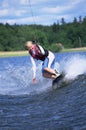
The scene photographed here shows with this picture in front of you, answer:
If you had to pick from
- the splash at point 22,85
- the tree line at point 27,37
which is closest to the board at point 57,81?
the splash at point 22,85

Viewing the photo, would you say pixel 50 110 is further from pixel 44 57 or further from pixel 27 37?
pixel 27 37

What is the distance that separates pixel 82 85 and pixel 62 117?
13.0 ft

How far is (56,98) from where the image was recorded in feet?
37.4

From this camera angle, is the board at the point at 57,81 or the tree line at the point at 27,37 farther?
the tree line at the point at 27,37

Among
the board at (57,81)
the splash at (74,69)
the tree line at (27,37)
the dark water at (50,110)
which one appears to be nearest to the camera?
the dark water at (50,110)

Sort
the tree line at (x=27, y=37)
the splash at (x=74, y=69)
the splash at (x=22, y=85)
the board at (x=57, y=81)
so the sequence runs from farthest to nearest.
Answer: the tree line at (x=27, y=37), the splash at (x=22, y=85), the splash at (x=74, y=69), the board at (x=57, y=81)

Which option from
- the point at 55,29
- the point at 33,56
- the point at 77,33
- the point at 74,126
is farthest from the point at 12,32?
the point at 74,126

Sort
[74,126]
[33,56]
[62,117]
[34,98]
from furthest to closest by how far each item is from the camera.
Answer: [33,56] → [34,98] → [62,117] → [74,126]

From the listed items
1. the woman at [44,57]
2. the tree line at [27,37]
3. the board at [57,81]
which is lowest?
the tree line at [27,37]

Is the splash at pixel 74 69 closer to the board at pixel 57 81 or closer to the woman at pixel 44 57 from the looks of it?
the board at pixel 57 81

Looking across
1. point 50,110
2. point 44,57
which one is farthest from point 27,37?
point 50,110

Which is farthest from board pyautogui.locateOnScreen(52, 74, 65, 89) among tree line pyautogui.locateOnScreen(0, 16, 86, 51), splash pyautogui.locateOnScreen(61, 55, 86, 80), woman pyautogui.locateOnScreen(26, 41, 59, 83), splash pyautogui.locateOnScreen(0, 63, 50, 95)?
tree line pyautogui.locateOnScreen(0, 16, 86, 51)

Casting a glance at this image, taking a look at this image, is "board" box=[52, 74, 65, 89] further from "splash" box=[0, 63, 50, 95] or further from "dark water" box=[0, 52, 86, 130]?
"splash" box=[0, 63, 50, 95]

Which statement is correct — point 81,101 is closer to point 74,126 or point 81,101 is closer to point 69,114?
point 69,114
